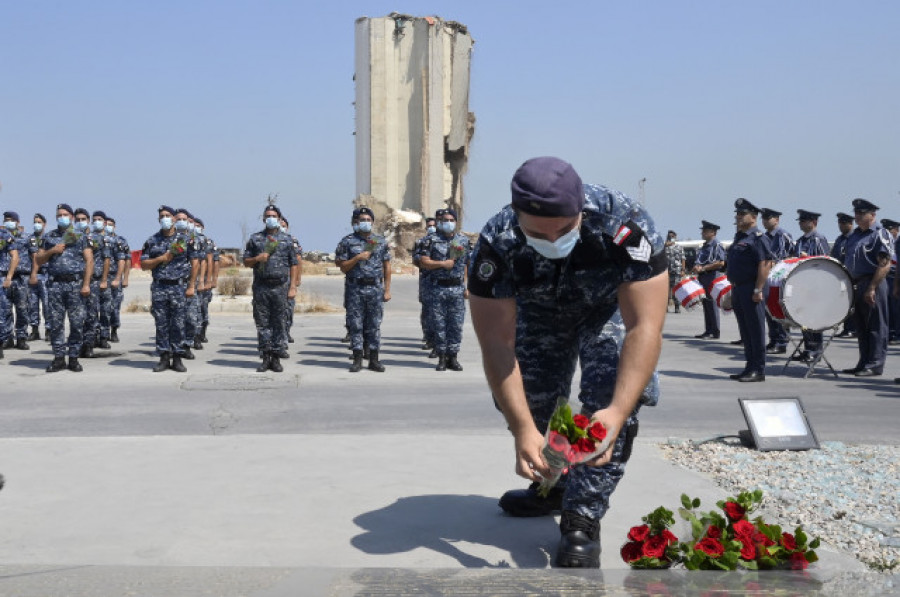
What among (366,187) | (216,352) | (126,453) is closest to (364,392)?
(126,453)

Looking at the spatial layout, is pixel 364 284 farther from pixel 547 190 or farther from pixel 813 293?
pixel 547 190

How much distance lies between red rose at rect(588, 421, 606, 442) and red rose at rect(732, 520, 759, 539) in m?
0.63

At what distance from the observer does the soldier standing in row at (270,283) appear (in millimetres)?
11562

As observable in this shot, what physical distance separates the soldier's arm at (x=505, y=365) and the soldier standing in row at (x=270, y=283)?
826 cm

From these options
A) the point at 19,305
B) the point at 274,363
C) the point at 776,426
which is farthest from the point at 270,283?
the point at 776,426

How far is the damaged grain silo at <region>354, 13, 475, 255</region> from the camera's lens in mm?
62812

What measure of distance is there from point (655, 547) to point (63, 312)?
10107 millimetres

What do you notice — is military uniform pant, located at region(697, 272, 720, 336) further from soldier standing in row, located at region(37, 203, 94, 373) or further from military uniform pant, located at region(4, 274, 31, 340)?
military uniform pant, located at region(4, 274, 31, 340)

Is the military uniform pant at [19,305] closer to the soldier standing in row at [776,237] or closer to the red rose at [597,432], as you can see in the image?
the soldier standing in row at [776,237]

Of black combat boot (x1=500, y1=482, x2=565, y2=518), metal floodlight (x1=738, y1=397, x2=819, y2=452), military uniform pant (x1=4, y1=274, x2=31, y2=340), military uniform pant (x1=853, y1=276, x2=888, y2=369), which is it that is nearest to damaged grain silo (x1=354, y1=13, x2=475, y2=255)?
military uniform pant (x1=4, y1=274, x2=31, y2=340)

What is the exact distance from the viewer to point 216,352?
549 inches

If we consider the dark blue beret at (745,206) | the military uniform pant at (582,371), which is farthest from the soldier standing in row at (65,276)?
the military uniform pant at (582,371)

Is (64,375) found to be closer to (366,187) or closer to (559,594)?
(559,594)

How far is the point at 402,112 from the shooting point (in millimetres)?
63562
